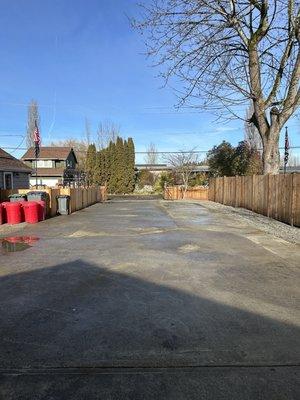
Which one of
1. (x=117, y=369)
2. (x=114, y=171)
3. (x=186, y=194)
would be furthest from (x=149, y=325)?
(x=114, y=171)

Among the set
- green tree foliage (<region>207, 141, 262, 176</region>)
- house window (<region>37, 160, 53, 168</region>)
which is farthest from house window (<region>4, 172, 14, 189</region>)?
house window (<region>37, 160, 53, 168</region>)

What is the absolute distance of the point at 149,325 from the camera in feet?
16.4

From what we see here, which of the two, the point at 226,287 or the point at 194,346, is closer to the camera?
the point at 194,346

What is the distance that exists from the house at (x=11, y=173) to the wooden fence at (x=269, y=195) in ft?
46.8

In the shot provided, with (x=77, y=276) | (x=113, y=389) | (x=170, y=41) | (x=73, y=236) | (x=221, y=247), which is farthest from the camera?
(x=170, y=41)

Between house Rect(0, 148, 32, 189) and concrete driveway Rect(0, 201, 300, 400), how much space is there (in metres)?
18.7

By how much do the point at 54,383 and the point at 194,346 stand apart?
1.49 meters

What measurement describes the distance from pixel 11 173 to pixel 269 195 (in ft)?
58.7

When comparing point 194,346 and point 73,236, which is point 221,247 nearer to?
point 73,236

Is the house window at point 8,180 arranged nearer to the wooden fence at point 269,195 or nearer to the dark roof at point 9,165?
the dark roof at point 9,165

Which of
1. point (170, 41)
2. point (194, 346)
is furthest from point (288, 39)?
point (194, 346)

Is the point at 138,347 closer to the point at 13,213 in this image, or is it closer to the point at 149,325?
the point at 149,325

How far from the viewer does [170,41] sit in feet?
61.5

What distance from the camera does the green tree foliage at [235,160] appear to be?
1453 inches
